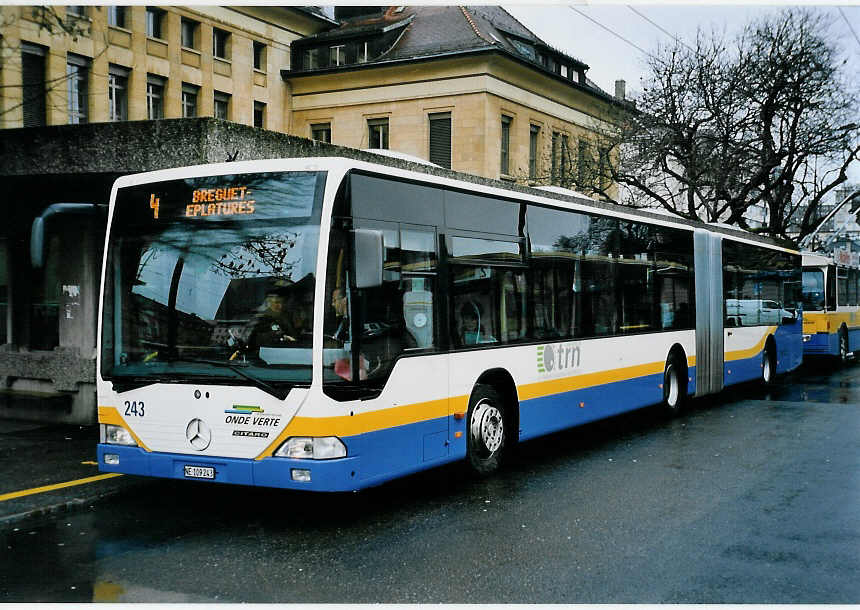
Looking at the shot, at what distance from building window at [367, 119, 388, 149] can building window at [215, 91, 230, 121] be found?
7.27 meters

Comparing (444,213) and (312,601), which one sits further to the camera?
(444,213)

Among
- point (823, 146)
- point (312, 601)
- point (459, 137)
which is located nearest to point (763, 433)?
point (312, 601)

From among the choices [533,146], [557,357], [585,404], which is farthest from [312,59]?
[557,357]

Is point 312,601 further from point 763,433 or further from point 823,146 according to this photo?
point 823,146

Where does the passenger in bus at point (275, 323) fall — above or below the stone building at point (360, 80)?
below

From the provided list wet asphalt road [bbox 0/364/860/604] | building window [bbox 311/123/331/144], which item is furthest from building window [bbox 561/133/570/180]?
wet asphalt road [bbox 0/364/860/604]

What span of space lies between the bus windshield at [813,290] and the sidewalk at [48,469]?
20804 mm

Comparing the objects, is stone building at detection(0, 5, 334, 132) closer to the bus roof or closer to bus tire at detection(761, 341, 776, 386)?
the bus roof

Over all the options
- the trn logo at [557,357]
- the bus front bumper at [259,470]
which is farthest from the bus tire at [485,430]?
the bus front bumper at [259,470]

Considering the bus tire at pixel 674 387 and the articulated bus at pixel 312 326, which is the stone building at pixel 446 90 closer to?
the bus tire at pixel 674 387

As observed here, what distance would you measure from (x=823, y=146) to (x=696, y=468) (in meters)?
26.0

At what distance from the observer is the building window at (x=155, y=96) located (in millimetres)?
42219

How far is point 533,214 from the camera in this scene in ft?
34.8

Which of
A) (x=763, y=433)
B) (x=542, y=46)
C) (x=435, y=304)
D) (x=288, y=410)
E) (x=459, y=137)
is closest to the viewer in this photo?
(x=288, y=410)
